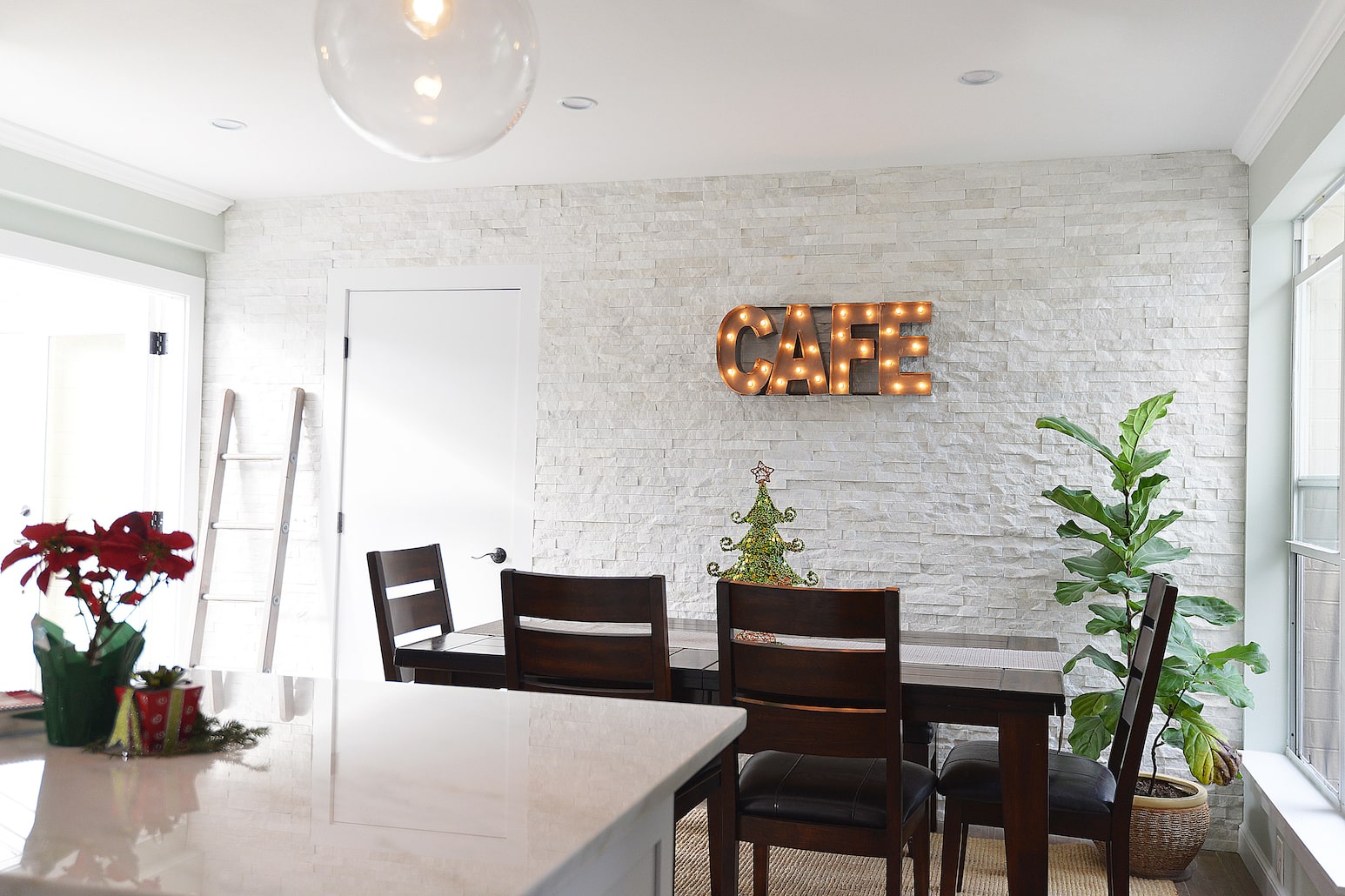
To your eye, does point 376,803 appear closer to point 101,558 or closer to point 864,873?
point 101,558

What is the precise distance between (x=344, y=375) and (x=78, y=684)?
3.53 meters

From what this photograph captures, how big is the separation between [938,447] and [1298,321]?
1290mm

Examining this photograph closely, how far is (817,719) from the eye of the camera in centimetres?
242

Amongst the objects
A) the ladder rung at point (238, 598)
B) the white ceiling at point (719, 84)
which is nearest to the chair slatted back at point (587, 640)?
the white ceiling at point (719, 84)

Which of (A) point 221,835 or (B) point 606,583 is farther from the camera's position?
(B) point 606,583

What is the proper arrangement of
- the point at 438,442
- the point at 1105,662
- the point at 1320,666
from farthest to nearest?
the point at 438,442
the point at 1105,662
the point at 1320,666

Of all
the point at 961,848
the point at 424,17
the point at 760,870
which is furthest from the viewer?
the point at 961,848

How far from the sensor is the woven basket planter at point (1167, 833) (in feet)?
11.3

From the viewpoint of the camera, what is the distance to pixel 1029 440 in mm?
4020

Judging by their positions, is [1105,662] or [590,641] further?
[1105,662]

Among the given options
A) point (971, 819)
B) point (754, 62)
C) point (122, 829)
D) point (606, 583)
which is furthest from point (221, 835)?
A: point (754, 62)

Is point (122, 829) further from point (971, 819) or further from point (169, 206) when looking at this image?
point (169, 206)

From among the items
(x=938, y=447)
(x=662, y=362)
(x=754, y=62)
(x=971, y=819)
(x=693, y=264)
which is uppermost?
(x=754, y=62)

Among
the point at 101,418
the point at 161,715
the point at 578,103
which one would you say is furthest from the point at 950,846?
the point at 101,418
